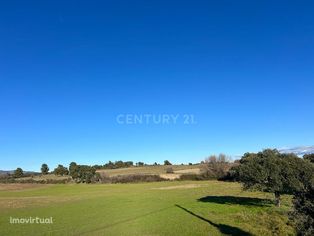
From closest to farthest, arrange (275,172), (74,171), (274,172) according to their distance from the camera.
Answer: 1. (275,172)
2. (274,172)
3. (74,171)

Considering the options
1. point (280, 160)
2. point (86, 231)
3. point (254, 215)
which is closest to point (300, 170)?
point (280, 160)

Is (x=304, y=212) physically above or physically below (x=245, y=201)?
above

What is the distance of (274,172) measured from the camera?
5359cm

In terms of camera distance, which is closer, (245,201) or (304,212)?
(304,212)

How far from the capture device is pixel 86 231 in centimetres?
3650

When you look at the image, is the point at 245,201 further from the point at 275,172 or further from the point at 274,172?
the point at 275,172

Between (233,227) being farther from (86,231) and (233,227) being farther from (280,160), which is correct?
(280,160)

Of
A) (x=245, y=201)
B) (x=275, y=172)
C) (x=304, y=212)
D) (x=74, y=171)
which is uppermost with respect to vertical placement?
(x=74, y=171)

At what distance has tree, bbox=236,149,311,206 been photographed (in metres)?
52.1

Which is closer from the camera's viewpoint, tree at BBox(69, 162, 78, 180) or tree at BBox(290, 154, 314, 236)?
tree at BBox(290, 154, 314, 236)

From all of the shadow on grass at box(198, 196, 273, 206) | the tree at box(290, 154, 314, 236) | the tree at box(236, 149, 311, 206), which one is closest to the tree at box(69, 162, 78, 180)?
the shadow on grass at box(198, 196, 273, 206)

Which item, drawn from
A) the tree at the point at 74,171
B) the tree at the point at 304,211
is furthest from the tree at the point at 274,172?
the tree at the point at 74,171

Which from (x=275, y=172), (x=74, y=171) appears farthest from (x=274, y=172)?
(x=74, y=171)

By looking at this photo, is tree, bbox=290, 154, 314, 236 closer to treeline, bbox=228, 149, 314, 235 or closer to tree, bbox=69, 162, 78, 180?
treeline, bbox=228, 149, 314, 235
